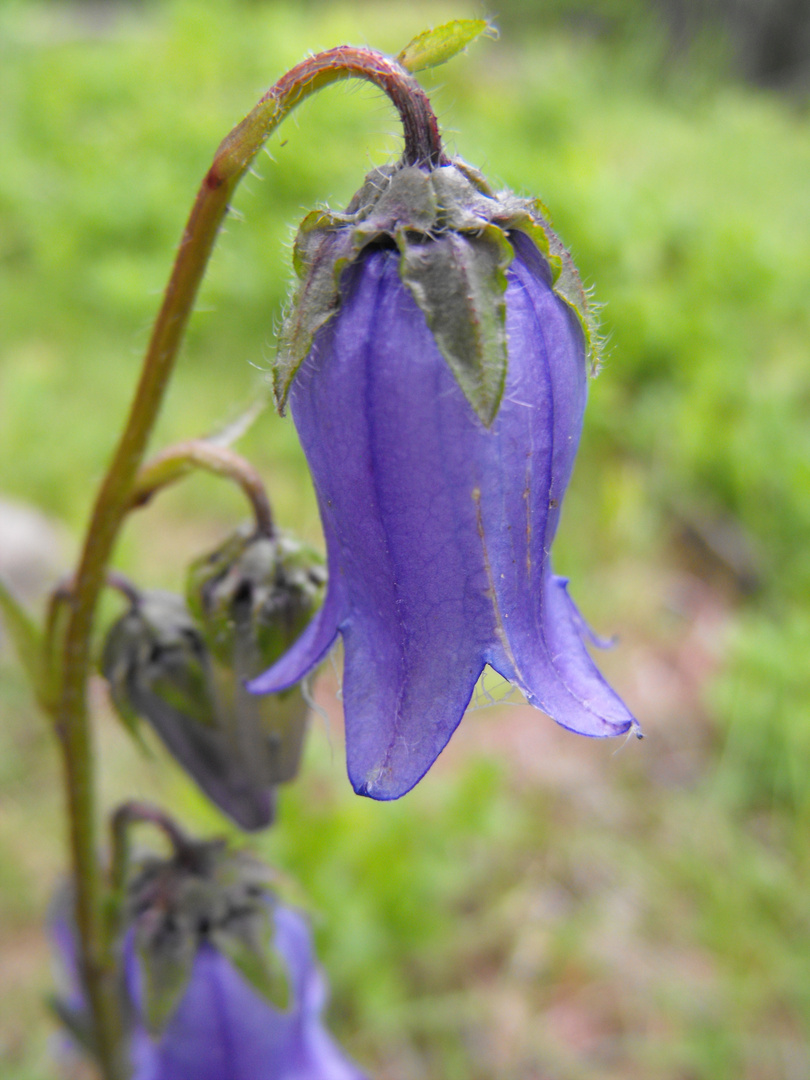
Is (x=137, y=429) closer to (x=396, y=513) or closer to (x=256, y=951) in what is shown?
(x=396, y=513)

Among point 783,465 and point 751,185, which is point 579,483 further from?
point 751,185

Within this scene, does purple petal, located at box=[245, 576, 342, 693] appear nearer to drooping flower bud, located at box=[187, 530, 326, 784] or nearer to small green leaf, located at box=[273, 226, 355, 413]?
drooping flower bud, located at box=[187, 530, 326, 784]

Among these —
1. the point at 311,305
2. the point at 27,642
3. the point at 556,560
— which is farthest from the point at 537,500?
the point at 556,560

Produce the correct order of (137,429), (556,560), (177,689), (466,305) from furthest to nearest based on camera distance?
(556,560), (177,689), (137,429), (466,305)

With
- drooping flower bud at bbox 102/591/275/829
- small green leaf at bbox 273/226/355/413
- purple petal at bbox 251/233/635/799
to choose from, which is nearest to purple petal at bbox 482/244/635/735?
purple petal at bbox 251/233/635/799

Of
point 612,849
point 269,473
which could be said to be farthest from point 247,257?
point 612,849
